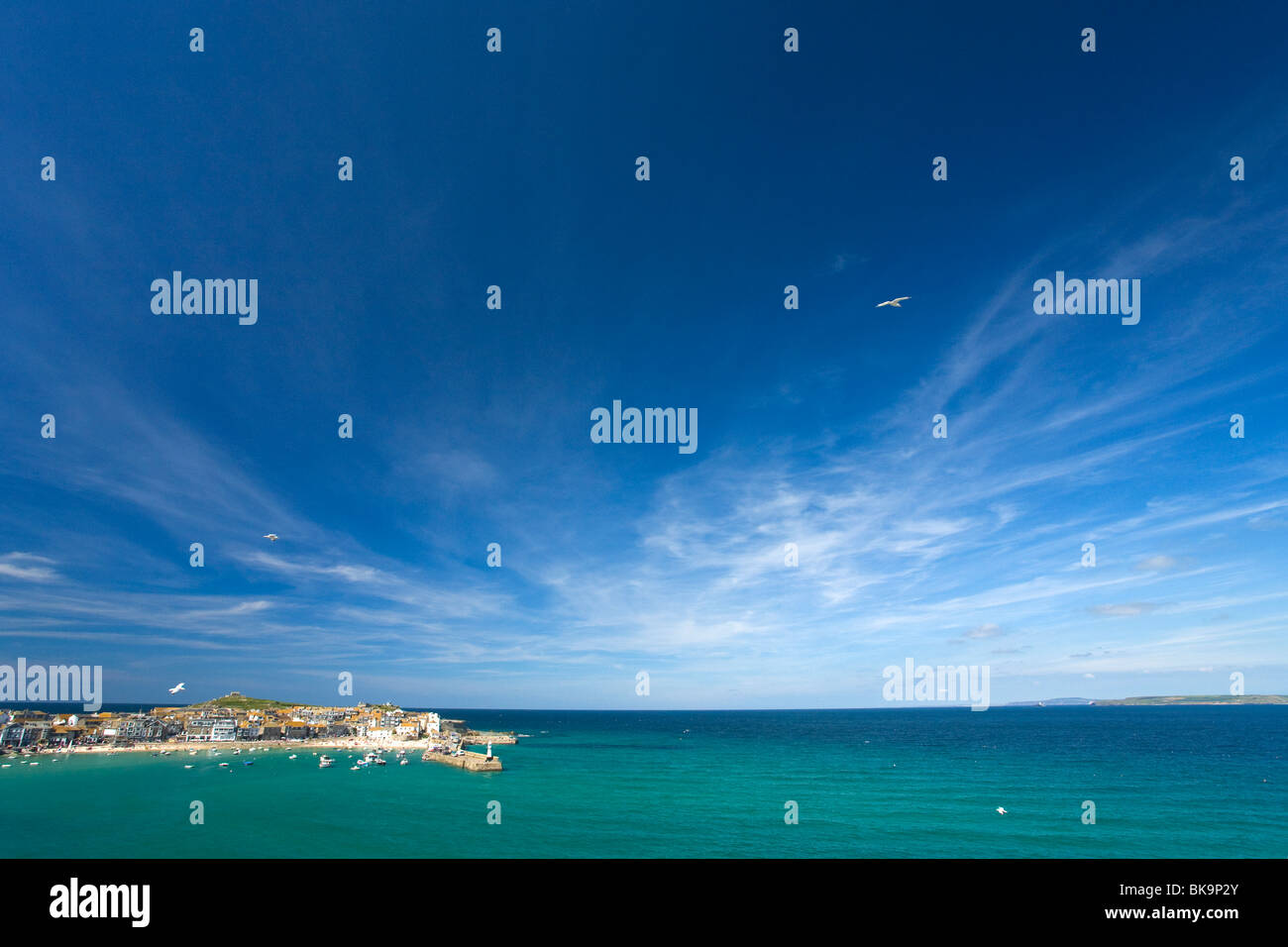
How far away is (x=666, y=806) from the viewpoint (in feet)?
116

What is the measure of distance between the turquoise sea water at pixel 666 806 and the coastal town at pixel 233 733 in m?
9.36

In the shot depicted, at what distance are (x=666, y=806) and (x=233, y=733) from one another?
8176 cm

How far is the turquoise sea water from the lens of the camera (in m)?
25.8

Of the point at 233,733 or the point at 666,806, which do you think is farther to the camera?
the point at 233,733

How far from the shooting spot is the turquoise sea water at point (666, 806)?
1014 inches

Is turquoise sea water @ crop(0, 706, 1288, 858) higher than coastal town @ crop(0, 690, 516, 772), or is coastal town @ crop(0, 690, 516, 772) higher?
turquoise sea water @ crop(0, 706, 1288, 858)

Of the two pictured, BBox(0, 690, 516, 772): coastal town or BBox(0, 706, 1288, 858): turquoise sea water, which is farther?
BBox(0, 690, 516, 772): coastal town

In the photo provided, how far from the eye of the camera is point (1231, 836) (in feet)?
94.7

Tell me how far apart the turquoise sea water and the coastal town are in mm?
9362

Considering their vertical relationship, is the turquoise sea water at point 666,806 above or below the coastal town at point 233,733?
above
